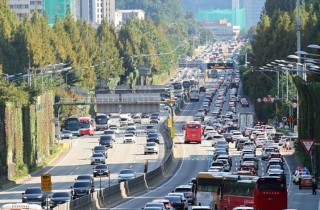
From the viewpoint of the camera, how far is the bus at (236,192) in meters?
82.6

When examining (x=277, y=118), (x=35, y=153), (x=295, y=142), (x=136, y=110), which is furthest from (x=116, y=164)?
(x=277, y=118)

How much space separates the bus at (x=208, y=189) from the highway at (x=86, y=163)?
15.7 m

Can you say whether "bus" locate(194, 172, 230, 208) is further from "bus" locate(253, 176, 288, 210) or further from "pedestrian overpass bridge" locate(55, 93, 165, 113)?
"pedestrian overpass bridge" locate(55, 93, 165, 113)

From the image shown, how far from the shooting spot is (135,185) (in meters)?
109

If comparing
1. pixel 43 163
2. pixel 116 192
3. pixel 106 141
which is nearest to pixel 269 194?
pixel 116 192

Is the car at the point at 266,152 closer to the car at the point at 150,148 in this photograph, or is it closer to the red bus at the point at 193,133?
the car at the point at 150,148

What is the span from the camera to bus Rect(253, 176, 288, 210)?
76.8 m

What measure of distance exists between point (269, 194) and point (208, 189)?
11385 mm

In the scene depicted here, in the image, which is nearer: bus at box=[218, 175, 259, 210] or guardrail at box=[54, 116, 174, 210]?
bus at box=[218, 175, 259, 210]

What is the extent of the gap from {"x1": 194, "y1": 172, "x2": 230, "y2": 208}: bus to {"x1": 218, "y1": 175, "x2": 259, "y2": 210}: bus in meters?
2.59

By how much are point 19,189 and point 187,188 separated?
19.8 m

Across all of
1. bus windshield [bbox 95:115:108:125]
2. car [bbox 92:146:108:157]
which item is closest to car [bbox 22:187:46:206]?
car [bbox 92:146:108:157]

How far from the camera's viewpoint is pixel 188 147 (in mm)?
158250

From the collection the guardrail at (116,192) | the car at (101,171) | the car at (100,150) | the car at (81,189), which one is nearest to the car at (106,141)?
the car at (100,150)
